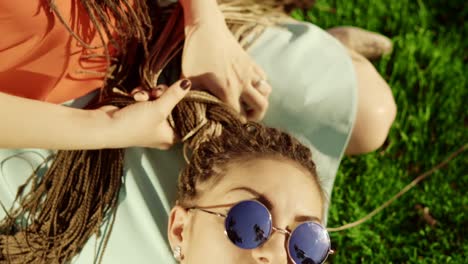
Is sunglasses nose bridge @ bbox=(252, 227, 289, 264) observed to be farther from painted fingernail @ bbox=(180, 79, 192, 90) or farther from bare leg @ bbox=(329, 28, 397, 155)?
bare leg @ bbox=(329, 28, 397, 155)

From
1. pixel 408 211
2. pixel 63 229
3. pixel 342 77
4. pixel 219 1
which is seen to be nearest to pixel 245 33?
pixel 219 1

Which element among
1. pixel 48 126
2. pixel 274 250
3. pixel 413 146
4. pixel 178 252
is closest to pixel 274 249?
pixel 274 250

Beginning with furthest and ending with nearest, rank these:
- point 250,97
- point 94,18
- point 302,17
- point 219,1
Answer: point 302,17 < point 219,1 < point 250,97 < point 94,18

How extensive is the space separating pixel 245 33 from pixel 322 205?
719 mm

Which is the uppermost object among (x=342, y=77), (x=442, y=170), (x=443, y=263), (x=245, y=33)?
(x=245, y=33)

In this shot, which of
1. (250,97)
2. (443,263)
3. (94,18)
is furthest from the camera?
(443,263)

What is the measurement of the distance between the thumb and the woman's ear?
0.32m

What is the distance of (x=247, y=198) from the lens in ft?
6.18

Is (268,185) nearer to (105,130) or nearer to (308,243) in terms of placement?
(308,243)

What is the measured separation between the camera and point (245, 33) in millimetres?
2326

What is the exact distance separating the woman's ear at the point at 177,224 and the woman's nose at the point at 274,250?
27 cm

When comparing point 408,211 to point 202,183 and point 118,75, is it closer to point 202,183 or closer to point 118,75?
point 202,183

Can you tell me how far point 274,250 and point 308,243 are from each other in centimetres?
11

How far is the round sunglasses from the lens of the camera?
6.02 feet
